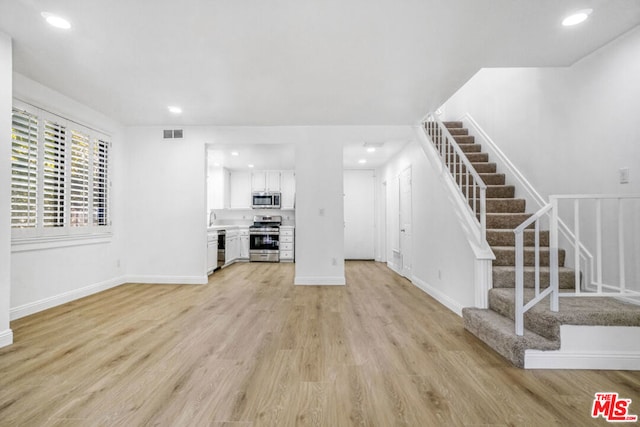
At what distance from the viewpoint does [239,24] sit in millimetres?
2225

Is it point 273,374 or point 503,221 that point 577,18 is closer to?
point 503,221

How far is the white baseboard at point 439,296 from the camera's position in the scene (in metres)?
3.22

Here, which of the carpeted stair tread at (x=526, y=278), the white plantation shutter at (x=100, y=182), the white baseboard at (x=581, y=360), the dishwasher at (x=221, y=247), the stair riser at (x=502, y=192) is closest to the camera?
the white baseboard at (x=581, y=360)

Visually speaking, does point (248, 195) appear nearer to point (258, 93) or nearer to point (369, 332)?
point (258, 93)

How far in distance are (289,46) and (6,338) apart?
3.40 m

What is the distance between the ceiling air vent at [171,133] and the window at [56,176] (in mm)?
800

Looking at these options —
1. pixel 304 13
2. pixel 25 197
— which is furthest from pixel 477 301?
pixel 25 197

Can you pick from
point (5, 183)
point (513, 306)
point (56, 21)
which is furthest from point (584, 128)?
point (5, 183)

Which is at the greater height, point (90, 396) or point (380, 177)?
point (380, 177)

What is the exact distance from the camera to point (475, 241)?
2.94m

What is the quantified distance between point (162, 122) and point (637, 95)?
18.3ft

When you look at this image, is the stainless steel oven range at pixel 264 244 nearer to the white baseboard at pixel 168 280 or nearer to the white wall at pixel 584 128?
the white baseboard at pixel 168 280

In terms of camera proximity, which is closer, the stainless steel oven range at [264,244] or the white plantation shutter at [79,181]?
the white plantation shutter at [79,181]

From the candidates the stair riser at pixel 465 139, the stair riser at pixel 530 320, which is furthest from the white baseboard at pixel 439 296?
the stair riser at pixel 465 139
